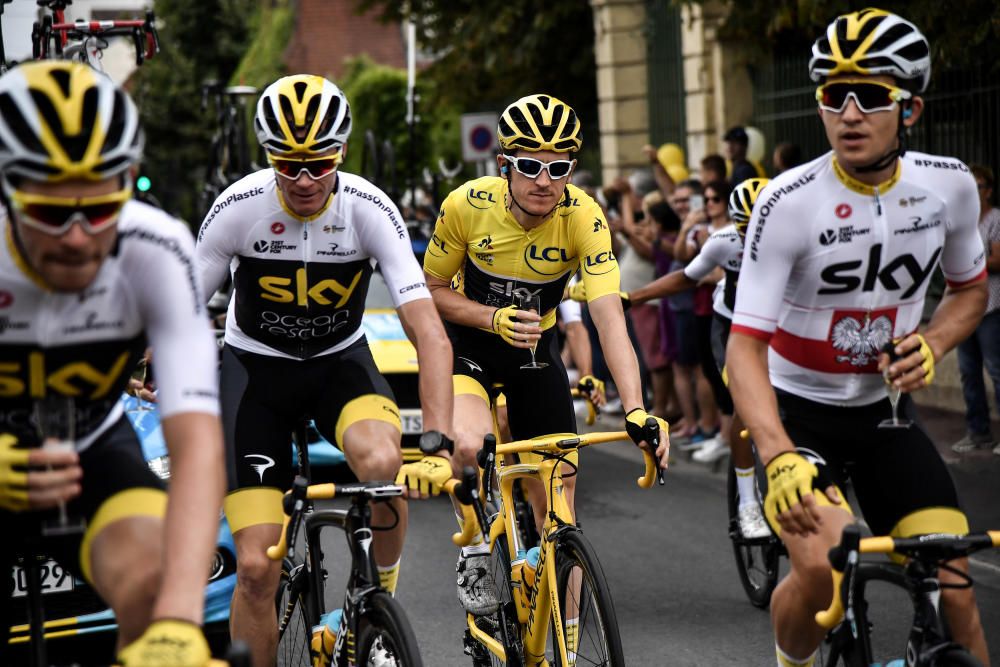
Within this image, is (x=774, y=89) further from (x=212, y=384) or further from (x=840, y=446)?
(x=212, y=384)

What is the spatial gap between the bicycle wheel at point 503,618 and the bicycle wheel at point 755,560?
6.64 ft

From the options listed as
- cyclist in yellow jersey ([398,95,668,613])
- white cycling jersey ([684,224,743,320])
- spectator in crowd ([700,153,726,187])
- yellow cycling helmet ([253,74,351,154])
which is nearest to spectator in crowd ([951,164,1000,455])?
spectator in crowd ([700,153,726,187])

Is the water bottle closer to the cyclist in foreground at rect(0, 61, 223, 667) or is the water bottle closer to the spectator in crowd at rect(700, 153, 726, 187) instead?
the cyclist in foreground at rect(0, 61, 223, 667)

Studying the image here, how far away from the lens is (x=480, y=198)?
6375mm

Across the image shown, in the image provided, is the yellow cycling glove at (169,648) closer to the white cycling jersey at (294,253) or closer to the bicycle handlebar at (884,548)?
the bicycle handlebar at (884,548)

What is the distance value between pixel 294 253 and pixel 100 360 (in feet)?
6.09

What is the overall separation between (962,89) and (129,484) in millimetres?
11913

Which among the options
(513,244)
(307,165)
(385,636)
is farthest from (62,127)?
(513,244)

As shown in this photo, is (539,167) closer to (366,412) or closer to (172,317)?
(366,412)

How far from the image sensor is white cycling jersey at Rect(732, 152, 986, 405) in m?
4.36

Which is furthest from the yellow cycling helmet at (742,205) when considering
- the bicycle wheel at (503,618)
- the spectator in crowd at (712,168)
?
the spectator in crowd at (712,168)

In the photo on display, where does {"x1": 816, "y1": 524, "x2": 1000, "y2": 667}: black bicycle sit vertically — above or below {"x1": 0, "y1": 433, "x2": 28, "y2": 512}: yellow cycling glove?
below

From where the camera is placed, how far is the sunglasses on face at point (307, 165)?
5211 millimetres

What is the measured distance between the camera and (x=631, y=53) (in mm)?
21766
